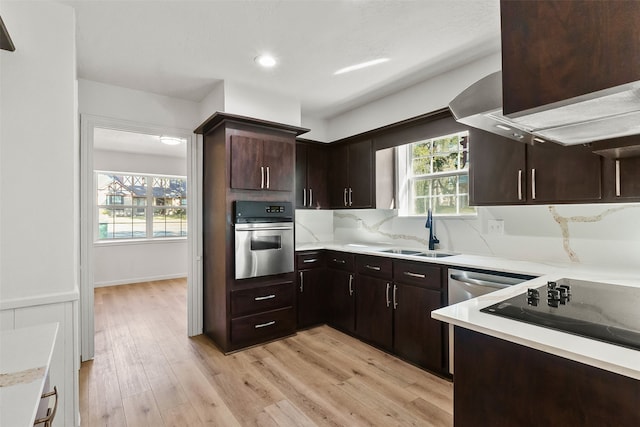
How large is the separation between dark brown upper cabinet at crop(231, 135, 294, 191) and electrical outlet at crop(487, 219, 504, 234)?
1.95 meters

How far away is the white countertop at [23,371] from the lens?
709 mm

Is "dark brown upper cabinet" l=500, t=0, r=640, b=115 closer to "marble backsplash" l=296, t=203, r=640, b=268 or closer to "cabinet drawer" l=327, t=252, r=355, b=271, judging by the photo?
"marble backsplash" l=296, t=203, r=640, b=268

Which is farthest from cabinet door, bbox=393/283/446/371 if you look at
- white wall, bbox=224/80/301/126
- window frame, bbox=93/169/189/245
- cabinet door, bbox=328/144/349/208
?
window frame, bbox=93/169/189/245

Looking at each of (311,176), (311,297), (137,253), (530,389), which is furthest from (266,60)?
(137,253)

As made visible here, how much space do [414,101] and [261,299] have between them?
2.53 meters

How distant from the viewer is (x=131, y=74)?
9.60 ft

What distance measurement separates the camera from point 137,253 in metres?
6.23

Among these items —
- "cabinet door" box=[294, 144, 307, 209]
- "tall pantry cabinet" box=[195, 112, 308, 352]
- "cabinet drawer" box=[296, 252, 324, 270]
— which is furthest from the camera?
"cabinet door" box=[294, 144, 307, 209]

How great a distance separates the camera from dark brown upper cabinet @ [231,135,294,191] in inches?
122

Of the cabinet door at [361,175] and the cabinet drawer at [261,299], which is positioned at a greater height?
the cabinet door at [361,175]

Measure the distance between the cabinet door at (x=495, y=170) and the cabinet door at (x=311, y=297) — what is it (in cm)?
187

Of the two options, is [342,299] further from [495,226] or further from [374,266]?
[495,226]

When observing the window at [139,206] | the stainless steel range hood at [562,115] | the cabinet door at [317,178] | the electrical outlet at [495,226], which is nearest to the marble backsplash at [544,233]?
the electrical outlet at [495,226]

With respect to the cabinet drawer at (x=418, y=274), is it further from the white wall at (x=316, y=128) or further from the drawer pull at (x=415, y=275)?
the white wall at (x=316, y=128)
